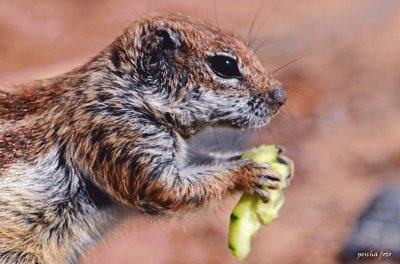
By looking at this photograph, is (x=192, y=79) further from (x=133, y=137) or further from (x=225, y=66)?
(x=133, y=137)

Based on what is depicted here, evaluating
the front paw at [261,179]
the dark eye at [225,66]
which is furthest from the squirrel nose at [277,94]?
the front paw at [261,179]

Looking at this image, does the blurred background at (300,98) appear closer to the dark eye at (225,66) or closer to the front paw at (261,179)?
the front paw at (261,179)

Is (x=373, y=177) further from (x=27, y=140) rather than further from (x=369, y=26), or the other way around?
(x=27, y=140)

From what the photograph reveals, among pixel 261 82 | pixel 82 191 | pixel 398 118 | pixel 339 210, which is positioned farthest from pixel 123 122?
pixel 398 118

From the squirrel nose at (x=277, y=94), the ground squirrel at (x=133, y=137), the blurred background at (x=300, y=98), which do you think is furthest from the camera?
the blurred background at (x=300, y=98)

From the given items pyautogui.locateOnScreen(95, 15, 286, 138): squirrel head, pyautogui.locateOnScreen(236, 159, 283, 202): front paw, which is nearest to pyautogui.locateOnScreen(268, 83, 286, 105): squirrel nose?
pyautogui.locateOnScreen(95, 15, 286, 138): squirrel head

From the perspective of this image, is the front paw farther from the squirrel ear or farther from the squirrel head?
the squirrel ear

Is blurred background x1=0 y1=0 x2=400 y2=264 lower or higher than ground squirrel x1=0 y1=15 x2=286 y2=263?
higher

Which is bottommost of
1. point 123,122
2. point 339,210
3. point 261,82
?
point 123,122
